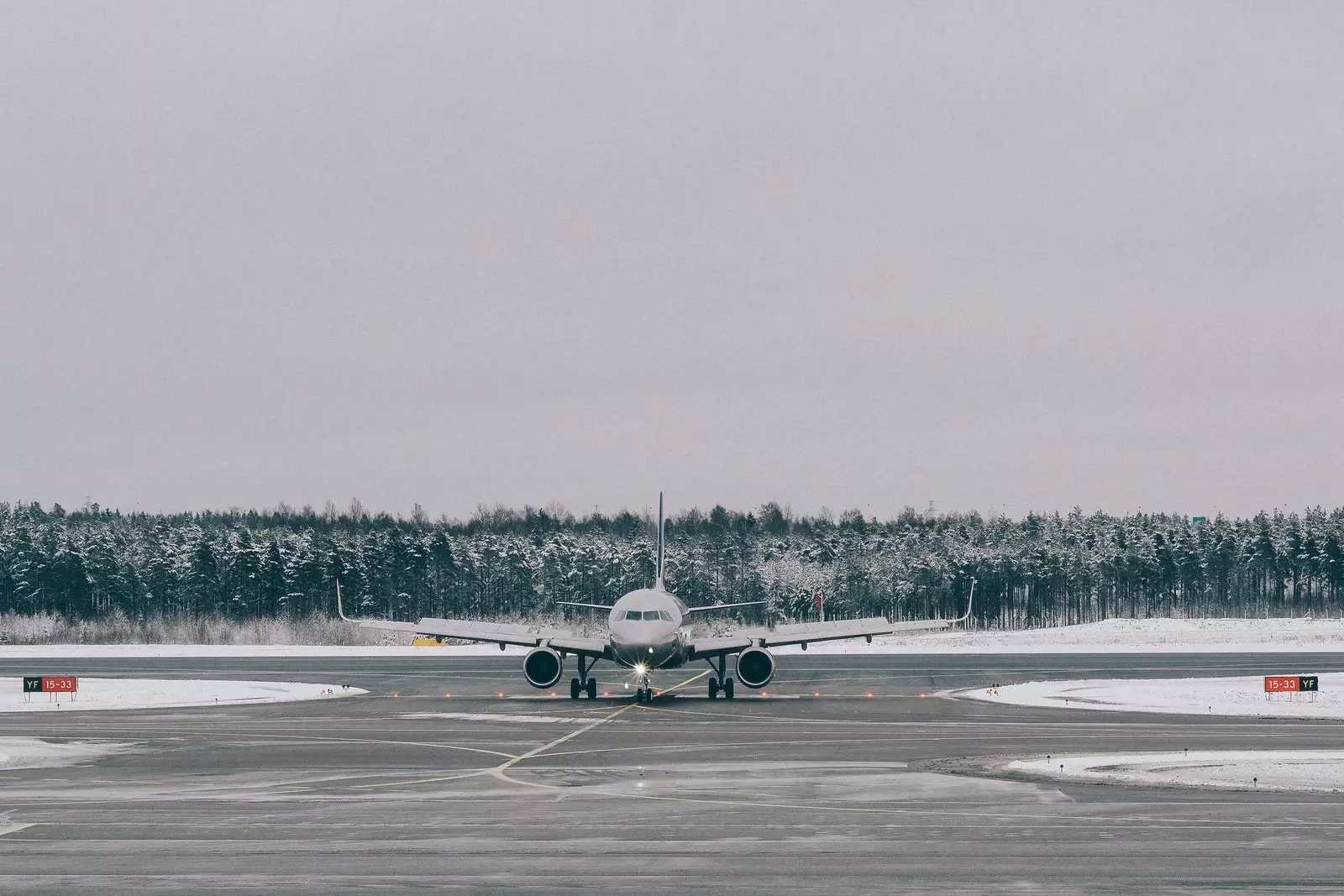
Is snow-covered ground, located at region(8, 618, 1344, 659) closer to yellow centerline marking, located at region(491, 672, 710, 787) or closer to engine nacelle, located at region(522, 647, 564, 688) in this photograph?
engine nacelle, located at region(522, 647, 564, 688)

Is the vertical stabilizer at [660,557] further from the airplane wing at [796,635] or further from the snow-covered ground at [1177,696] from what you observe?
the snow-covered ground at [1177,696]

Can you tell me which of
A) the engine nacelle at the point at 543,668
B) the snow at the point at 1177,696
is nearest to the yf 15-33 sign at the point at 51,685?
the engine nacelle at the point at 543,668

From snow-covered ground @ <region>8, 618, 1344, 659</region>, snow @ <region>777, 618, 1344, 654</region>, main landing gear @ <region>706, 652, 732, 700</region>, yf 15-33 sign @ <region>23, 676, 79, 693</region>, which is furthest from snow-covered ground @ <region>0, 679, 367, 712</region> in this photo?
snow @ <region>777, 618, 1344, 654</region>

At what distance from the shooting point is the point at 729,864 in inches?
718

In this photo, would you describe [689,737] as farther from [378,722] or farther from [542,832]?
[542,832]

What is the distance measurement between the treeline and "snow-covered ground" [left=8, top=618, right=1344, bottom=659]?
41110 millimetres

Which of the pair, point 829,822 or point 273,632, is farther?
point 273,632

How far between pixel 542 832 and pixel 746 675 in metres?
30.2

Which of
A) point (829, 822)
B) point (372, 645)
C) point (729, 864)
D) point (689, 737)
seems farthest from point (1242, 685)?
point (372, 645)

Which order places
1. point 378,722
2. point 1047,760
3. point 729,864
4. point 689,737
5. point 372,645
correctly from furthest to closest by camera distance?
point 372,645 → point 378,722 → point 689,737 → point 1047,760 → point 729,864

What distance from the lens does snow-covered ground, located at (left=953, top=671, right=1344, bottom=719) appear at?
142ft

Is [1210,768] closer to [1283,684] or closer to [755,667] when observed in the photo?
[1283,684]

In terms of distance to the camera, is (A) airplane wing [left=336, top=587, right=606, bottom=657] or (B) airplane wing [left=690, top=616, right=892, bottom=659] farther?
(B) airplane wing [left=690, top=616, right=892, bottom=659]

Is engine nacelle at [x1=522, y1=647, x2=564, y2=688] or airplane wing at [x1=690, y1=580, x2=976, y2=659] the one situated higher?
airplane wing at [x1=690, y1=580, x2=976, y2=659]
